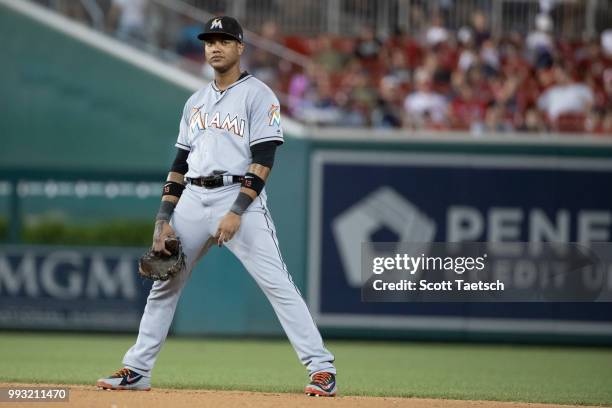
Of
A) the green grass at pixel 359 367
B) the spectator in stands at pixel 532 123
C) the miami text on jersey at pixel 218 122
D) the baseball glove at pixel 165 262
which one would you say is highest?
the spectator in stands at pixel 532 123

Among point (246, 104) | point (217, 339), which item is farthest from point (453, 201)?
point (246, 104)

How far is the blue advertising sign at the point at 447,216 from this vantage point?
479 inches

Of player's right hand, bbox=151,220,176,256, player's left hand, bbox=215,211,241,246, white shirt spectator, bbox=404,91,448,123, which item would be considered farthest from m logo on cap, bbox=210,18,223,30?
white shirt spectator, bbox=404,91,448,123

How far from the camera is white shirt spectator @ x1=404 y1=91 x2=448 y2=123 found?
13.7 metres

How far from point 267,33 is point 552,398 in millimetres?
9332

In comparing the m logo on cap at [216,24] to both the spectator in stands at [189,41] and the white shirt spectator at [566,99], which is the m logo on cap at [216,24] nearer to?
the spectator in stands at [189,41]

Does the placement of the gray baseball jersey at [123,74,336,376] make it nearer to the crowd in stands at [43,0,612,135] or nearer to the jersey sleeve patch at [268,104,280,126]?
the jersey sleeve patch at [268,104,280,126]

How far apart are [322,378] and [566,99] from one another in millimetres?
8606

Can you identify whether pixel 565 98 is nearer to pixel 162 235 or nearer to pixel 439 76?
pixel 439 76

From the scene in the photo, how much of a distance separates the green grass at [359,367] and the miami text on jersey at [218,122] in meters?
1.79

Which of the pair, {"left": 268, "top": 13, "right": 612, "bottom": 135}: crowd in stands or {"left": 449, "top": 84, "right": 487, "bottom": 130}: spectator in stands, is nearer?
{"left": 268, "top": 13, "right": 612, "bottom": 135}: crowd in stands

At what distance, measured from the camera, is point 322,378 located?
6.24 meters

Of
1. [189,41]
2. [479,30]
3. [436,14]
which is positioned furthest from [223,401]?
[436,14]

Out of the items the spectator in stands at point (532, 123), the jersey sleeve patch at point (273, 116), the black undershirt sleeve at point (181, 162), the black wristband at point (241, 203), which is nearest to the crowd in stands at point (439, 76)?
the spectator in stands at point (532, 123)
